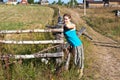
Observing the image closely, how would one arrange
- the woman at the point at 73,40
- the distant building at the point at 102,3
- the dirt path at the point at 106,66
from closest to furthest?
the woman at the point at 73,40 → the dirt path at the point at 106,66 → the distant building at the point at 102,3

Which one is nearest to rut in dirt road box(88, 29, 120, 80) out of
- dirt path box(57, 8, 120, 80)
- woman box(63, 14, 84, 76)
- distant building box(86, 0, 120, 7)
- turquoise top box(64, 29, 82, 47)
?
dirt path box(57, 8, 120, 80)

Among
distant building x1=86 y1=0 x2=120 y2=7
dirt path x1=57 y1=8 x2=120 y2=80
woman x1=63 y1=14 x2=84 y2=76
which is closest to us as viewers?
woman x1=63 y1=14 x2=84 y2=76

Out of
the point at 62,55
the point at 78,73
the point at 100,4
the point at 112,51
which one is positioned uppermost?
the point at 62,55

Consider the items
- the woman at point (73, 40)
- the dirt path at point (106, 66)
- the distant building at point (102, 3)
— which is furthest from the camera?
the distant building at point (102, 3)

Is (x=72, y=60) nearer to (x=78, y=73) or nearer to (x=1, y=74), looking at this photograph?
(x=78, y=73)

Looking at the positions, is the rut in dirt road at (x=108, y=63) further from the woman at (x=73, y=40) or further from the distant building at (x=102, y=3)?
the distant building at (x=102, y=3)

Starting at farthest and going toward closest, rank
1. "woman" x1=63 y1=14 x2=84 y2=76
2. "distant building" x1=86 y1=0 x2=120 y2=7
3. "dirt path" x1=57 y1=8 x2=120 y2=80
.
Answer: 1. "distant building" x1=86 y1=0 x2=120 y2=7
2. "dirt path" x1=57 y1=8 x2=120 y2=80
3. "woman" x1=63 y1=14 x2=84 y2=76

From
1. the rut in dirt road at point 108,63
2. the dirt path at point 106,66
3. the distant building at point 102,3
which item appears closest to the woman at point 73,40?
the dirt path at point 106,66

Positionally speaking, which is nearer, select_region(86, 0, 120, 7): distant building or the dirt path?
the dirt path

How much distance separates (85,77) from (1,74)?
238 cm

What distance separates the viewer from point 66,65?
8578mm

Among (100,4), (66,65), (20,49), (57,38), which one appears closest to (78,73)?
(66,65)

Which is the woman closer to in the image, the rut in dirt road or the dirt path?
the dirt path

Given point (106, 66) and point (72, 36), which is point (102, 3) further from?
point (72, 36)
